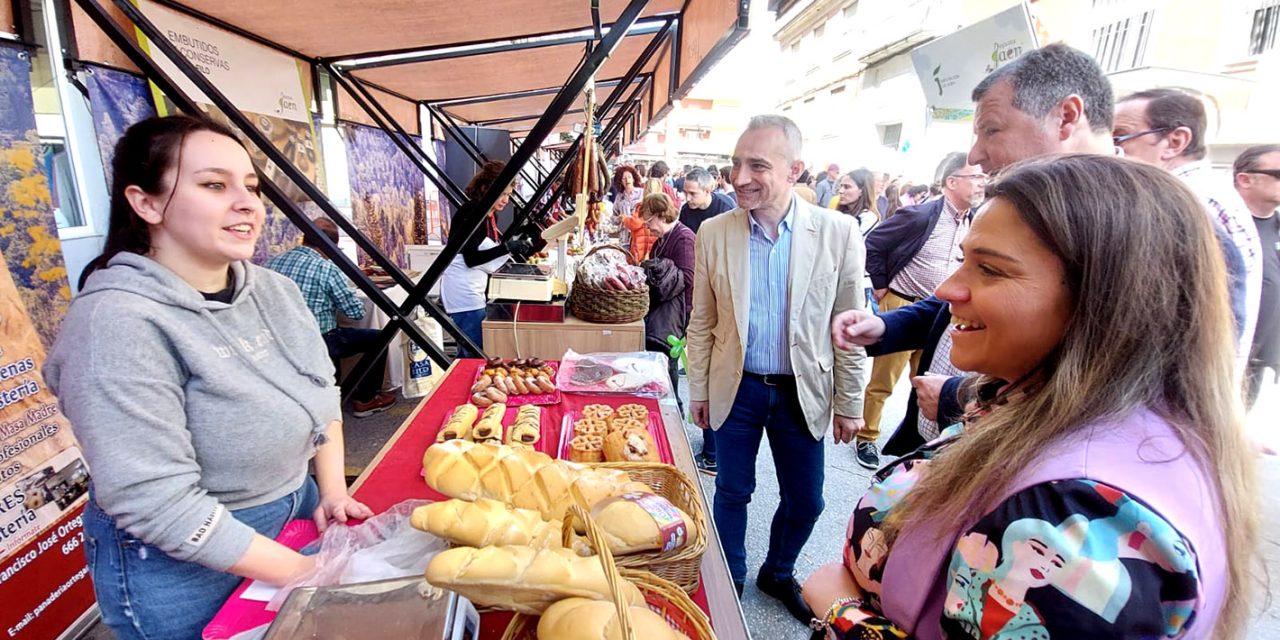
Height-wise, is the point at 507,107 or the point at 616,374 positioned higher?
the point at 507,107

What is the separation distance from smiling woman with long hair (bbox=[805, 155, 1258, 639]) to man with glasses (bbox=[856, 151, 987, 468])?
277 centimetres

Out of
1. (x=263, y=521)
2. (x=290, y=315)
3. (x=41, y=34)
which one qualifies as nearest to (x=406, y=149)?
(x=41, y=34)

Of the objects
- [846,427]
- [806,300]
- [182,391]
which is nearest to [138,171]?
[182,391]

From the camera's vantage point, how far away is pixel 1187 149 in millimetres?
1964

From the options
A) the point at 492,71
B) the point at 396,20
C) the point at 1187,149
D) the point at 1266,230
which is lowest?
the point at 1266,230

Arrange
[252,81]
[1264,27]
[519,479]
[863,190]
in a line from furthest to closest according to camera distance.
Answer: [1264,27], [863,190], [252,81], [519,479]

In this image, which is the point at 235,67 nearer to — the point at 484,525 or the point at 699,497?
the point at 484,525

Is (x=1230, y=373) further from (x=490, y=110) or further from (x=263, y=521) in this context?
(x=490, y=110)

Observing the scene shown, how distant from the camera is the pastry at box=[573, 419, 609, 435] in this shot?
1.89 metres

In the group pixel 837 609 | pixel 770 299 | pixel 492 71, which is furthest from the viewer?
pixel 492 71

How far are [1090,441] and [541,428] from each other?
1677 millimetres

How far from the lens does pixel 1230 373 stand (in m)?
0.72

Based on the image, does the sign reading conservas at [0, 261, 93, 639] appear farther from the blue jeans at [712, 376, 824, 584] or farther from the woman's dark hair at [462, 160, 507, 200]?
the blue jeans at [712, 376, 824, 584]

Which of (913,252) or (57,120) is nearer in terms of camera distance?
(57,120)
